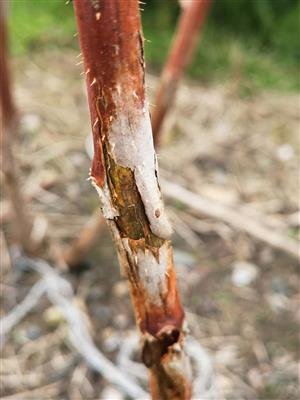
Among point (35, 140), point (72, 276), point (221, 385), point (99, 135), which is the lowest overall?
point (221, 385)

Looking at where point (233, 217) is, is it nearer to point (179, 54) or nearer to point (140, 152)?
point (179, 54)

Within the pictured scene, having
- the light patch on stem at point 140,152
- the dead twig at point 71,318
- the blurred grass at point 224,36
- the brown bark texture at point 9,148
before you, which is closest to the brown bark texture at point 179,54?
the brown bark texture at point 9,148

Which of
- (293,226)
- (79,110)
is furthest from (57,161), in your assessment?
(293,226)

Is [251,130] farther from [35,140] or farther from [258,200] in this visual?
[35,140]

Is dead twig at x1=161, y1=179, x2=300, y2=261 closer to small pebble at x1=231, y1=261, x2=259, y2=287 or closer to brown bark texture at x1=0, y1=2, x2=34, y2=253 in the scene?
small pebble at x1=231, y1=261, x2=259, y2=287

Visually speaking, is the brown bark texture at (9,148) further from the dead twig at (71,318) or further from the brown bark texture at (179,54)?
the brown bark texture at (179,54)

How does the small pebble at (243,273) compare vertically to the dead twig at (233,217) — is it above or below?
below
